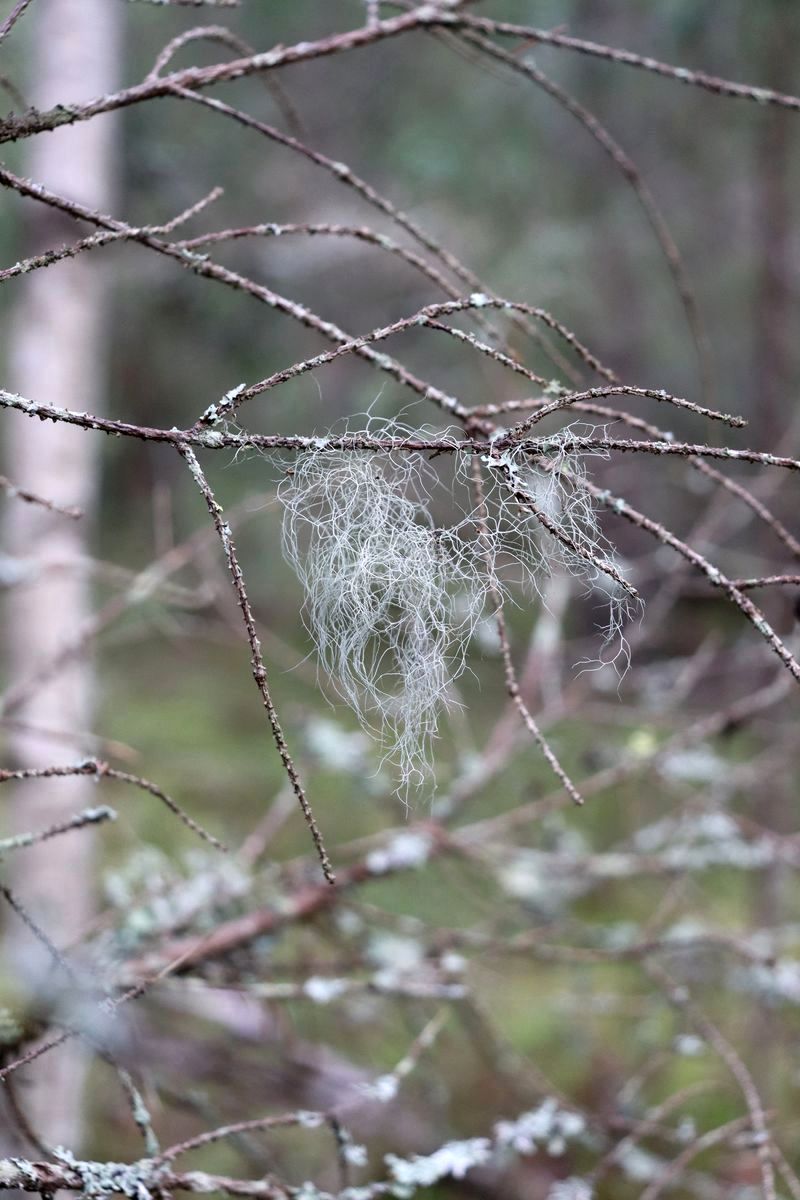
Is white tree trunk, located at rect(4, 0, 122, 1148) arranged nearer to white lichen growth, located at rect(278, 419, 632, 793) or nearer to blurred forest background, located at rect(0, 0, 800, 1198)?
blurred forest background, located at rect(0, 0, 800, 1198)

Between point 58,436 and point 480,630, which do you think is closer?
point 480,630

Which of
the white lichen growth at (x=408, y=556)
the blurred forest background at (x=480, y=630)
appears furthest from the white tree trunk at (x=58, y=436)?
the white lichen growth at (x=408, y=556)

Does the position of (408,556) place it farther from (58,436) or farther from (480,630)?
(58,436)

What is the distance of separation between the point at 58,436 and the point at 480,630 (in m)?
1.23

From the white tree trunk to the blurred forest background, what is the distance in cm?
8

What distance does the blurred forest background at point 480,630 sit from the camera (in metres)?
1.69

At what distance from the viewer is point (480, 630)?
6.26ft

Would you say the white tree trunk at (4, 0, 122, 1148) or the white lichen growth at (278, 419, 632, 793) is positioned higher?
the white tree trunk at (4, 0, 122, 1148)

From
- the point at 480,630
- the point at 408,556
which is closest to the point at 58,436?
the point at 480,630

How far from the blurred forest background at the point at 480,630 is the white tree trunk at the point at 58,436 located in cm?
8

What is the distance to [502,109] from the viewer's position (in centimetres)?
491

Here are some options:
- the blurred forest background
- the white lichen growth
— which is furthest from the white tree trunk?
the white lichen growth

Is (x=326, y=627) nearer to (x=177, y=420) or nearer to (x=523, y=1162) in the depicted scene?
(x=523, y=1162)

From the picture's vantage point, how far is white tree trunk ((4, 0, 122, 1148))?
231 cm
